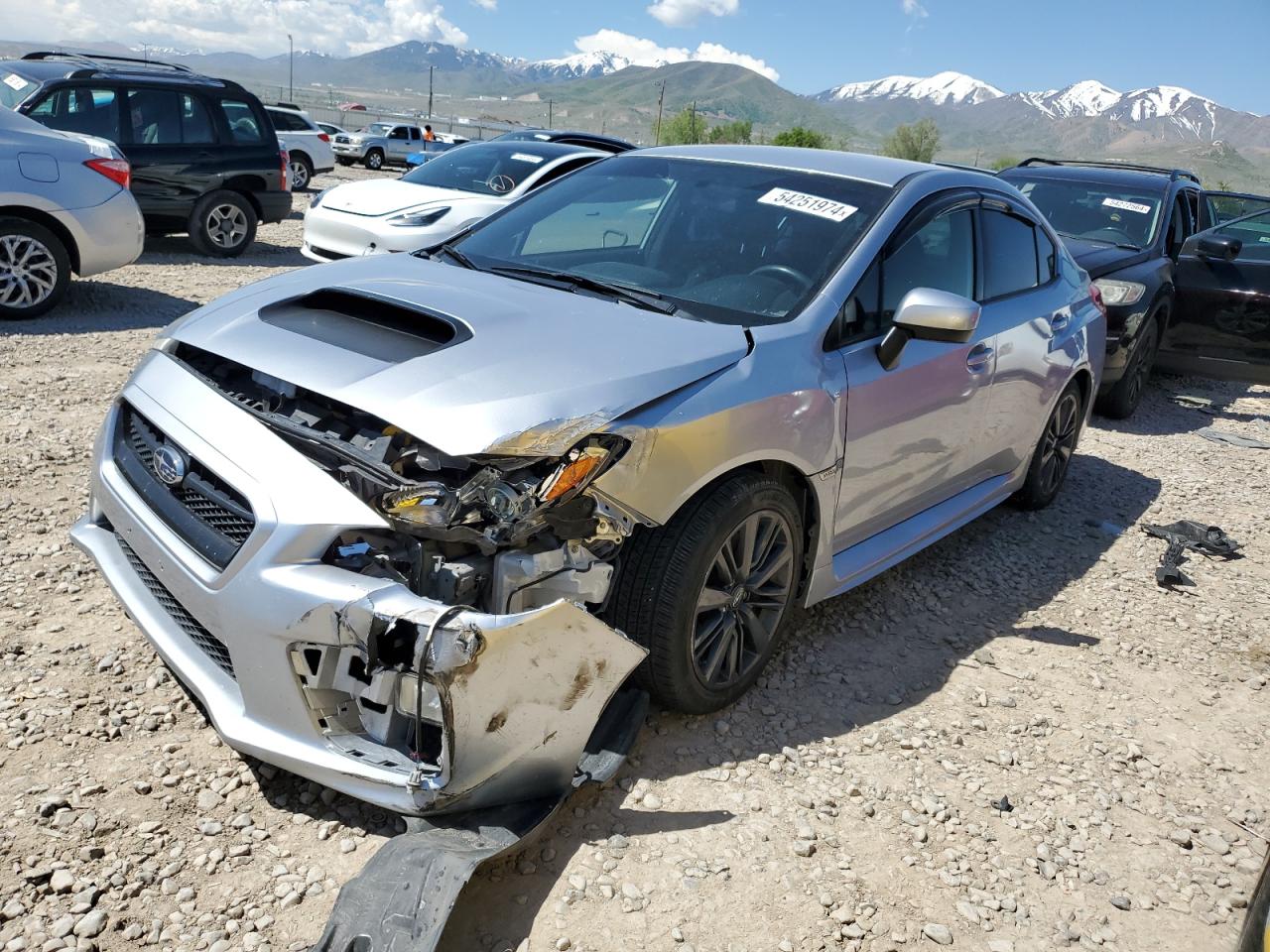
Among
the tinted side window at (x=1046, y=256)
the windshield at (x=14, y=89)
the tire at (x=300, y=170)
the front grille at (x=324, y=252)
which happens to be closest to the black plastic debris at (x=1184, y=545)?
the tinted side window at (x=1046, y=256)

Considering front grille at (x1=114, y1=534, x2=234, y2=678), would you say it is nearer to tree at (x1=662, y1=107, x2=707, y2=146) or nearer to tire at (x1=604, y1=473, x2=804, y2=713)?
tire at (x1=604, y1=473, x2=804, y2=713)

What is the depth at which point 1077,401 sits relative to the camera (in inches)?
216

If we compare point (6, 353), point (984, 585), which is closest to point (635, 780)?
point (984, 585)

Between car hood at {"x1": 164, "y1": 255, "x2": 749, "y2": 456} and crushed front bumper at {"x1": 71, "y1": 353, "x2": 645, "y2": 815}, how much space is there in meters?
0.26

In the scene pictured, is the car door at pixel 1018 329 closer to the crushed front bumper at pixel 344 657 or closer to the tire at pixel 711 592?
the tire at pixel 711 592

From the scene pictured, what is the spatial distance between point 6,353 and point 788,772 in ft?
19.2

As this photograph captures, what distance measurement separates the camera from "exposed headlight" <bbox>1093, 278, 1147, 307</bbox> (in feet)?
24.8

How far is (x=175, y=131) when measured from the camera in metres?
10.1

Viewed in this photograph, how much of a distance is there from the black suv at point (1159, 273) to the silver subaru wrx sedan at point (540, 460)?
422 cm

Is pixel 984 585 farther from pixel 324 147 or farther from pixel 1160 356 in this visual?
pixel 324 147

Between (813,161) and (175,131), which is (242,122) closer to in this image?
(175,131)

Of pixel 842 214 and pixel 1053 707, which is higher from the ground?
pixel 842 214

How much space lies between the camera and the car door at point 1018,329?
4277 mm

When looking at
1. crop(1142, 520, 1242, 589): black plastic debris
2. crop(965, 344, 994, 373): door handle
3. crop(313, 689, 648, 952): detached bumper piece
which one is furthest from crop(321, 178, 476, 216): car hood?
crop(313, 689, 648, 952): detached bumper piece
